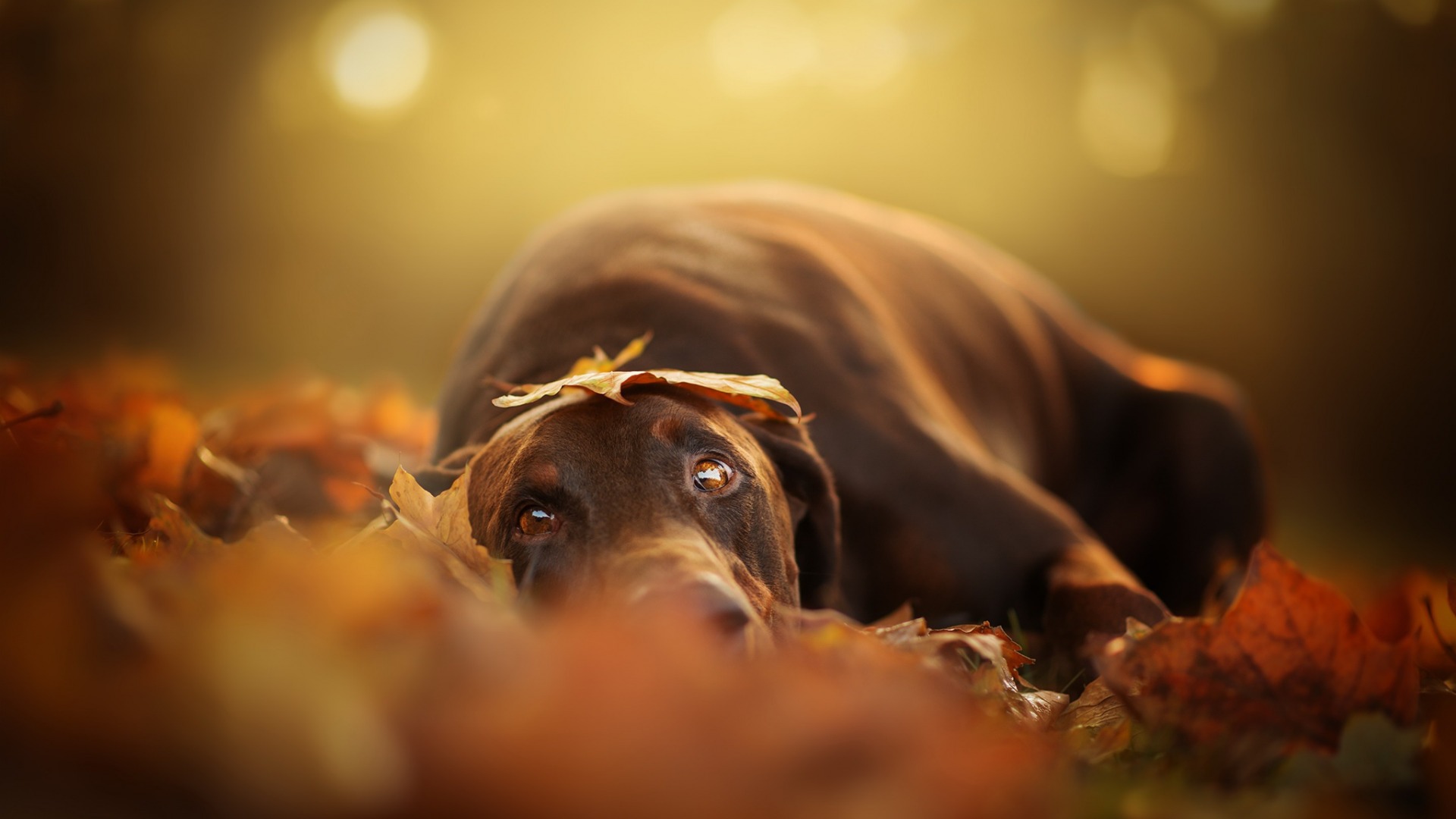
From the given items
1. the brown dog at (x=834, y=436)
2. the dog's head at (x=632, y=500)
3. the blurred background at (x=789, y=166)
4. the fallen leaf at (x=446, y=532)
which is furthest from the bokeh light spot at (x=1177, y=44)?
the fallen leaf at (x=446, y=532)

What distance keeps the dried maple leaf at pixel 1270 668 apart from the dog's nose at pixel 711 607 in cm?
48

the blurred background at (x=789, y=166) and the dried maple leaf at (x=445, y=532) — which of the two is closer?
the dried maple leaf at (x=445, y=532)

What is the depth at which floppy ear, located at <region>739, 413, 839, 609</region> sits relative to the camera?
8.11ft

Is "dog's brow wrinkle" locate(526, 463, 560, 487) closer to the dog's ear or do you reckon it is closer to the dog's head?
the dog's head

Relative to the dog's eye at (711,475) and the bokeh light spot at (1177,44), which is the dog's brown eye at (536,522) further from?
the bokeh light spot at (1177,44)

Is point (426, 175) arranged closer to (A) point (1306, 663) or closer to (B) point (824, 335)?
(B) point (824, 335)

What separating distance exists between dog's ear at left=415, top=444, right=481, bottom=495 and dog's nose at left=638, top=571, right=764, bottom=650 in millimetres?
943

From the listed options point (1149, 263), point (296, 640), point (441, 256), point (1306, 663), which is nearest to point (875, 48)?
point (1149, 263)

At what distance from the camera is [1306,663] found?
1.54 m

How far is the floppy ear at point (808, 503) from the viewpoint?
2.47 m

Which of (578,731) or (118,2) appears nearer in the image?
(578,731)

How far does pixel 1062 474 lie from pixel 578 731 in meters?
3.91

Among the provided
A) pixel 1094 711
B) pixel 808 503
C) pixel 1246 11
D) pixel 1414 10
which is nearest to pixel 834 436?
pixel 808 503

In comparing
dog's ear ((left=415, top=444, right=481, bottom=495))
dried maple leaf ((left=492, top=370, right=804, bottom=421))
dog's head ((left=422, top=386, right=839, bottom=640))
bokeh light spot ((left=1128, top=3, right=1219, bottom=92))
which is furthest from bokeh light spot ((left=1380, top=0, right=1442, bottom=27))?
dog's ear ((left=415, top=444, right=481, bottom=495))
